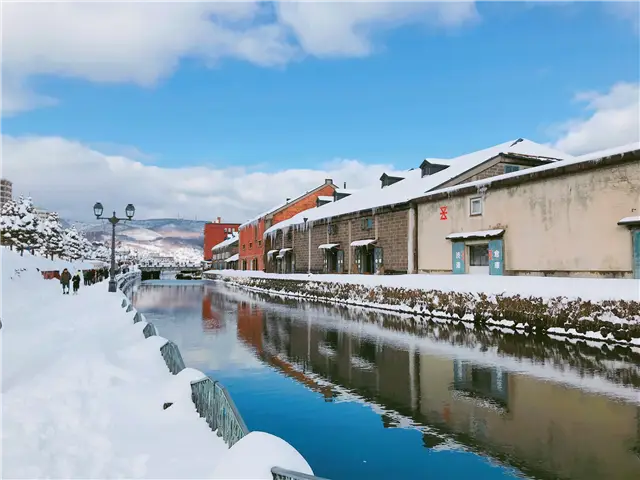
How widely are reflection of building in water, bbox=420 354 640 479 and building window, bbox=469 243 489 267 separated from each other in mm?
14621

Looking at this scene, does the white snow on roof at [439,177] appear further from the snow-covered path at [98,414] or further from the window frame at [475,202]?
the snow-covered path at [98,414]

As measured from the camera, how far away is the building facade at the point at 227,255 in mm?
83438

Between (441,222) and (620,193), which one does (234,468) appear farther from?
(441,222)

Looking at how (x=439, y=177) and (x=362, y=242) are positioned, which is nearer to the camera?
(x=439, y=177)

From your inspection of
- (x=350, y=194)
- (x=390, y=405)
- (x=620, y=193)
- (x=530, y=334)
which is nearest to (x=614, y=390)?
(x=390, y=405)

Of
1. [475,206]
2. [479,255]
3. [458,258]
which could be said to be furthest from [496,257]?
[475,206]

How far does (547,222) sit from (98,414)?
→ 19.1m

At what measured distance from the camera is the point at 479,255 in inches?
967

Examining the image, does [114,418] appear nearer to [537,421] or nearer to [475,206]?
[537,421]

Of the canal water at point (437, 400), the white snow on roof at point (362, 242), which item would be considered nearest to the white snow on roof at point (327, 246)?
the white snow on roof at point (362, 242)

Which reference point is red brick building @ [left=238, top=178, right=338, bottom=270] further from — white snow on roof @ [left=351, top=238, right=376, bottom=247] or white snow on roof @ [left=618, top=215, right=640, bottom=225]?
white snow on roof @ [left=618, top=215, right=640, bottom=225]

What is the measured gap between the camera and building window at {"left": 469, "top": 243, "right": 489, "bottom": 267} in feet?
79.1

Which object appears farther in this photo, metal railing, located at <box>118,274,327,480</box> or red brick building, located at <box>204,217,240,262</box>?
red brick building, located at <box>204,217,240,262</box>

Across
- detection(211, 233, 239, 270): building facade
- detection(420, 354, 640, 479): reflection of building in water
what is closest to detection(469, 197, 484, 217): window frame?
detection(420, 354, 640, 479): reflection of building in water
